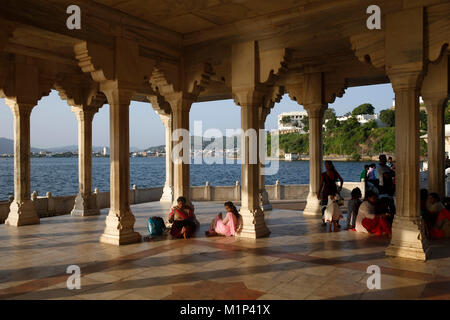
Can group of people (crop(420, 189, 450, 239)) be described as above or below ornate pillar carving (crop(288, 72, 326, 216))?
below

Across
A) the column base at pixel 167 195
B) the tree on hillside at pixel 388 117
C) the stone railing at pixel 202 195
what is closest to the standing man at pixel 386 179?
the stone railing at pixel 202 195

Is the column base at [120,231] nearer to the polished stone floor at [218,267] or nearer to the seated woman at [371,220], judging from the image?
the polished stone floor at [218,267]

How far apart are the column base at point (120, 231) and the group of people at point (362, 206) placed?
5.08m

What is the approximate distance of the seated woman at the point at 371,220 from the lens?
9.43 metres

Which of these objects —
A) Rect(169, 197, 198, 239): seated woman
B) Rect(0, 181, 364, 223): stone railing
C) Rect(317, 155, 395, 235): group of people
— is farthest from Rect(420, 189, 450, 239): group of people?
Rect(0, 181, 364, 223): stone railing

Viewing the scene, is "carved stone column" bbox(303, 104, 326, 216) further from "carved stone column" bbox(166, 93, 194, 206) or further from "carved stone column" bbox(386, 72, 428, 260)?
"carved stone column" bbox(386, 72, 428, 260)

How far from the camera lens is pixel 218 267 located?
22.0 ft

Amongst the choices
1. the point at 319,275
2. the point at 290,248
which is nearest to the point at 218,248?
the point at 290,248

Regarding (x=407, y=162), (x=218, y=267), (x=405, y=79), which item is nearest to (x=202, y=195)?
(x=218, y=267)

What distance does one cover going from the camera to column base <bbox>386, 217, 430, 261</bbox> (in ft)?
23.3

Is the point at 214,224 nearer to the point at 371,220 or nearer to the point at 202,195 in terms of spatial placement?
the point at 371,220

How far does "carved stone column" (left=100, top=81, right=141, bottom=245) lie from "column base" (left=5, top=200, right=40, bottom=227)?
3.86m

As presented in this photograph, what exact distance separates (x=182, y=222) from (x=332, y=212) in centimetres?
401

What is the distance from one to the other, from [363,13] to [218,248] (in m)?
5.66
